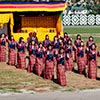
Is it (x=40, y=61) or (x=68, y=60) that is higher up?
(x=40, y=61)

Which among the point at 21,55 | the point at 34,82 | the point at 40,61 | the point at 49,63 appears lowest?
the point at 34,82

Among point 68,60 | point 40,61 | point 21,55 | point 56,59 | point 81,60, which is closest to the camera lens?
point 56,59

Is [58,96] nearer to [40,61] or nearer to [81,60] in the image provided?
[40,61]

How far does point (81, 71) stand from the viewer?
21156 mm

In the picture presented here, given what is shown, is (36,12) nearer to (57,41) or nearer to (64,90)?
(57,41)

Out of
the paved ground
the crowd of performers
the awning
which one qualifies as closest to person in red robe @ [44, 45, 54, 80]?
the crowd of performers

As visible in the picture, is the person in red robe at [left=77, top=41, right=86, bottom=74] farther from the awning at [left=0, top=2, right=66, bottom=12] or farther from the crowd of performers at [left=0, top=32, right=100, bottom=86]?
the awning at [left=0, top=2, right=66, bottom=12]

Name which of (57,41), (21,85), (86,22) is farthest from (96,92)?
(86,22)

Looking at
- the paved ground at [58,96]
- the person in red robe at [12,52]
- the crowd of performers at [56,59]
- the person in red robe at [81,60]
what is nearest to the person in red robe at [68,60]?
the crowd of performers at [56,59]

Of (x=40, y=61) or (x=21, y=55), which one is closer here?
(x=40, y=61)

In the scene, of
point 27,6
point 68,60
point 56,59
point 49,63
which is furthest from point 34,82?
point 27,6

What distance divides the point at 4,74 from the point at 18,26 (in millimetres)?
16459

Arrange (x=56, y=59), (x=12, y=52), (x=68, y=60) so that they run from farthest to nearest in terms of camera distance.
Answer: (x=12, y=52), (x=68, y=60), (x=56, y=59)

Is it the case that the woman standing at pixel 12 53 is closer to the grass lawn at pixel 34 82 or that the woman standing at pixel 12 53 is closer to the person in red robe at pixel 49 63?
the grass lawn at pixel 34 82
